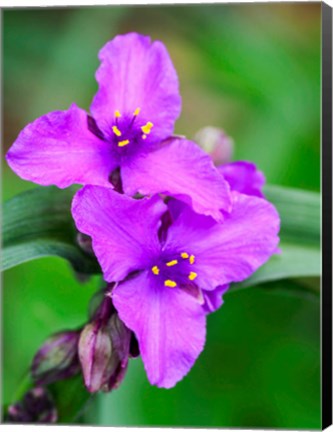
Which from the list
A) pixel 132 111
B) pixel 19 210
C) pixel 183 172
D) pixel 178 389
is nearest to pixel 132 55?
pixel 132 111

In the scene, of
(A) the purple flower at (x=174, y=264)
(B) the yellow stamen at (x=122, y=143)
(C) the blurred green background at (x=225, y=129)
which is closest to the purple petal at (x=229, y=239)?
(A) the purple flower at (x=174, y=264)

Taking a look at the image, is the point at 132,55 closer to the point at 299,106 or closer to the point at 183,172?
the point at 183,172

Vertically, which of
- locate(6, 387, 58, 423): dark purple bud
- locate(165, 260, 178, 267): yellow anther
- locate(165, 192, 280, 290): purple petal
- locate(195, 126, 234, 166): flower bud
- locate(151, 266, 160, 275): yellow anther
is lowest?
locate(6, 387, 58, 423): dark purple bud

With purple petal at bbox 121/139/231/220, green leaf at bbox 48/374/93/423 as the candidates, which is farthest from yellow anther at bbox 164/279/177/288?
green leaf at bbox 48/374/93/423

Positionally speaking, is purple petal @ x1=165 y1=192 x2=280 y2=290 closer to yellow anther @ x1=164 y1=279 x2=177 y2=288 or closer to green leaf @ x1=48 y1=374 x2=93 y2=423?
yellow anther @ x1=164 y1=279 x2=177 y2=288

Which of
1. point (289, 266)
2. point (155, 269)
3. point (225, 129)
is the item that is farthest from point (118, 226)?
point (225, 129)

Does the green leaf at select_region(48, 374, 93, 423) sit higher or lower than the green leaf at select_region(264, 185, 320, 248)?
lower

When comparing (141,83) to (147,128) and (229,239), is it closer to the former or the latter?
(147,128)

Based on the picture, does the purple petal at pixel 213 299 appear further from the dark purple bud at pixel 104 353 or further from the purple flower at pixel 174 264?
the dark purple bud at pixel 104 353
